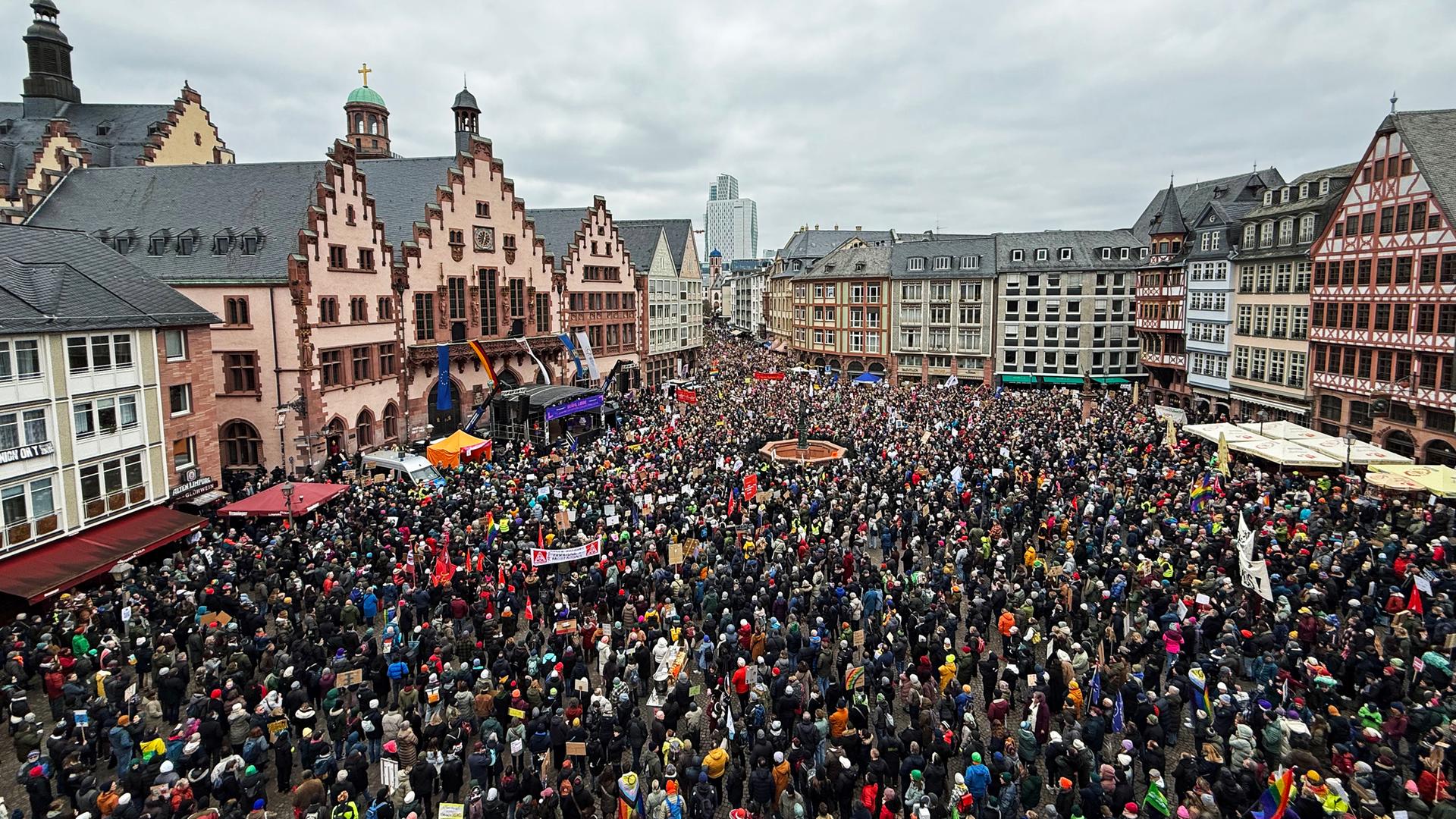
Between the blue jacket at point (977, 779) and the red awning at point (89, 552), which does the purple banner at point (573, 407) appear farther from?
the blue jacket at point (977, 779)

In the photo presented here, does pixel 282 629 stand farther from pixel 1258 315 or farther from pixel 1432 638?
pixel 1258 315

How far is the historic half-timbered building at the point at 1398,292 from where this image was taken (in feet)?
114

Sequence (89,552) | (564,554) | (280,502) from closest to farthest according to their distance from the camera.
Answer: (564,554)
(89,552)
(280,502)

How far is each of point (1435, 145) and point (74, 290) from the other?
5392 cm

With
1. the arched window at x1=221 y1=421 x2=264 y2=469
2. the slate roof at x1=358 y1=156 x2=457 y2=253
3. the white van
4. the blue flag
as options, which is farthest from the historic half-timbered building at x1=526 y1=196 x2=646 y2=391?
the white van

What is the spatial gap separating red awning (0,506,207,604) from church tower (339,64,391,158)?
134 ft

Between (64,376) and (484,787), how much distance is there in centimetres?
2119

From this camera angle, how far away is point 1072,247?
6950 cm

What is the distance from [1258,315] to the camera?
1884 inches

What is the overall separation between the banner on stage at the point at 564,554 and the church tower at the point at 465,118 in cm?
4519

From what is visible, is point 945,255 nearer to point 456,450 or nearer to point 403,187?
point 403,187

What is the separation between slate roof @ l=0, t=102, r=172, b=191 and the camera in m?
47.4

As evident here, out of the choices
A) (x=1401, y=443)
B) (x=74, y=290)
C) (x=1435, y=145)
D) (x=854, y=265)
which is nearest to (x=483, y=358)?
(x=74, y=290)

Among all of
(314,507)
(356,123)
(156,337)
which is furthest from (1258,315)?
(356,123)
